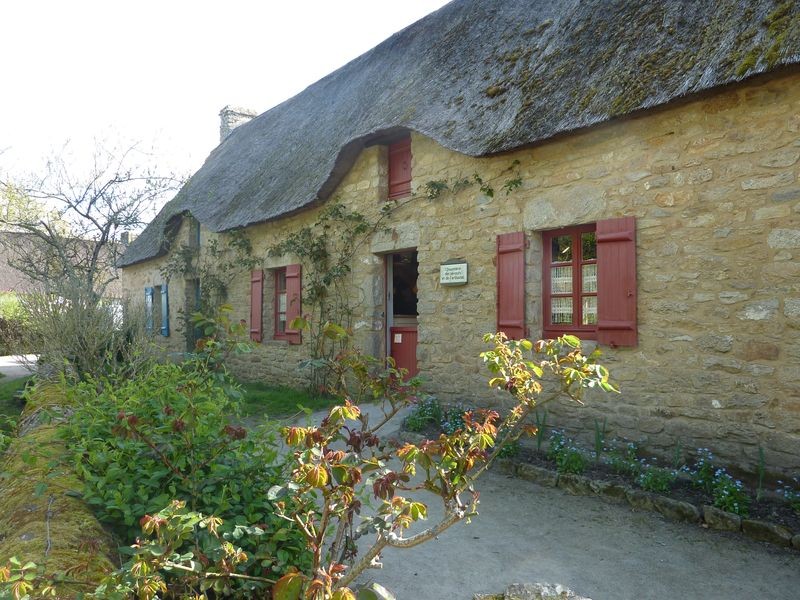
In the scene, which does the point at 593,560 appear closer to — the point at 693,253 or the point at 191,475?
the point at 191,475

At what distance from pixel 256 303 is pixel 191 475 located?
769cm

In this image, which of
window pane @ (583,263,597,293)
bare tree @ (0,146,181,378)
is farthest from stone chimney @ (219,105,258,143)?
window pane @ (583,263,597,293)

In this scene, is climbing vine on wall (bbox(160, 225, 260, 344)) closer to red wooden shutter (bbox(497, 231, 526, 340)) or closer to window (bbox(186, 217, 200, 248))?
window (bbox(186, 217, 200, 248))

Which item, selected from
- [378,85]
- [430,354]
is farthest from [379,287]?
[378,85]

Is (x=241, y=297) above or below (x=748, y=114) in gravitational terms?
below

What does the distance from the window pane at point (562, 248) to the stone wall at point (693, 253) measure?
0.20m

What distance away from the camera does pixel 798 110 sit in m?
4.15

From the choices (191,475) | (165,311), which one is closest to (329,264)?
(191,475)

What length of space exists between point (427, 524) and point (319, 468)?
8.17ft

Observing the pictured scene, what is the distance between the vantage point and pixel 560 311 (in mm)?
5727

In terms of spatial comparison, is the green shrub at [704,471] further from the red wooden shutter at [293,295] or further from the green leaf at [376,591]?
the red wooden shutter at [293,295]

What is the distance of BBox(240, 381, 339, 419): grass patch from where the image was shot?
7.40 metres

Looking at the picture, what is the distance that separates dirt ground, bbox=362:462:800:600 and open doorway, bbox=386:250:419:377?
3.48m

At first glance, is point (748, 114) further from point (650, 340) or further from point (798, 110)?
point (650, 340)
